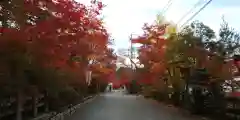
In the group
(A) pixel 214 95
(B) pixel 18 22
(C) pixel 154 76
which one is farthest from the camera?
(C) pixel 154 76

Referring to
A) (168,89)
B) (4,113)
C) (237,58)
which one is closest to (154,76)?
(168,89)

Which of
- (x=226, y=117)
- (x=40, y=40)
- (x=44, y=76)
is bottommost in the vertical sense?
(x=226, y=117)

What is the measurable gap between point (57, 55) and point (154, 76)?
31.2 metres

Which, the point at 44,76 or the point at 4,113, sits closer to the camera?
the point at 4,113

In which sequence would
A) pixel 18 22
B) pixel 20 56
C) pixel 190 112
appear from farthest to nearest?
1. pixel 190 112
2. pixel 20 56
3. pixel 18 22

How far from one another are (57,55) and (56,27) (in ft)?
3.89

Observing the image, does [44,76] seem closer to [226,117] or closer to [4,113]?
[4,113]

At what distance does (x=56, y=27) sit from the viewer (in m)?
15.8

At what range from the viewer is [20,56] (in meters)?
14.2

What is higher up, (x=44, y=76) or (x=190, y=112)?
(x=44, y=76)

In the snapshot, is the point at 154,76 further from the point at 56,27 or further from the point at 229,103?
the point at 56,27

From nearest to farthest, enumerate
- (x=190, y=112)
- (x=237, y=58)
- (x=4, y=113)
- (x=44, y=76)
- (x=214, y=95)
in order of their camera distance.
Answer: (x=4, y=113) < (x=44, y=76) < (x=237, y=58) < (x=214, y=95) < (x=190, y=112)

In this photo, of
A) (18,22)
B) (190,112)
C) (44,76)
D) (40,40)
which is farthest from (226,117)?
(18,22)

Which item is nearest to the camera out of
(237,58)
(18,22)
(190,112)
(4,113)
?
(18,22)
